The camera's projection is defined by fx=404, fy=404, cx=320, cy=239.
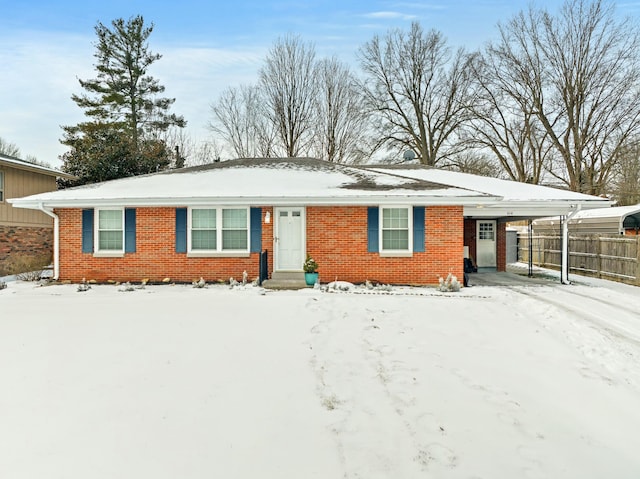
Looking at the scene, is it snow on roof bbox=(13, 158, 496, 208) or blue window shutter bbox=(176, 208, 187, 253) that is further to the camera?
blue window shutter bbox=(176, 208, 187, 253)

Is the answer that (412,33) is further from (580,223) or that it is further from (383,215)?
(383,215)

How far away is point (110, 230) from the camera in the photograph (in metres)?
12.6

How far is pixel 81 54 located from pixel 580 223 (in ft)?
107

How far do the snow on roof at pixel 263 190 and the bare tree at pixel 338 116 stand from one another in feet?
48.4

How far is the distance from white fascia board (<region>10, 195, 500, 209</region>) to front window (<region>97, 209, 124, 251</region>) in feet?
1.20

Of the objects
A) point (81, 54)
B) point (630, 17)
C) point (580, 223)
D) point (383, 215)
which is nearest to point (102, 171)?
point (81, 54)

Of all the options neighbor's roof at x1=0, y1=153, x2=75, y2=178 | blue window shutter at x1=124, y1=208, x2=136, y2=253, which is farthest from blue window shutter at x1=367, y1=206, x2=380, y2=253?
neighbor's roof at x1=0, y1=153, x2=75, y2=178

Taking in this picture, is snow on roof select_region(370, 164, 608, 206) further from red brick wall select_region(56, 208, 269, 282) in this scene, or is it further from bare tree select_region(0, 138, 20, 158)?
bare tree select_region(0, 138, 20, 158)

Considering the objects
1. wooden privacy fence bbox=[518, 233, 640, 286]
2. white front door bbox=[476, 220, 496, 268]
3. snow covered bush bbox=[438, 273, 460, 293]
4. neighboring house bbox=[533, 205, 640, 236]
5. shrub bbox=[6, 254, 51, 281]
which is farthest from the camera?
neighboring house bbox=[533, 205, 640, 236]

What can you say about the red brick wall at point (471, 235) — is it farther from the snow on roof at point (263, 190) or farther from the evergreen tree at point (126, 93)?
the evergreen tree at point (126, 93)

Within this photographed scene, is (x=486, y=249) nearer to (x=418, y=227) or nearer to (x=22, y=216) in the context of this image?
(x=418, y=227)

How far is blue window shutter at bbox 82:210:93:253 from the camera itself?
12609 millimetres

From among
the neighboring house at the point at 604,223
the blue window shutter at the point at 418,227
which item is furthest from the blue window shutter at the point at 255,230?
the neighboring house at the point at 604,223

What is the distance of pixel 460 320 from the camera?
25.8 ft
